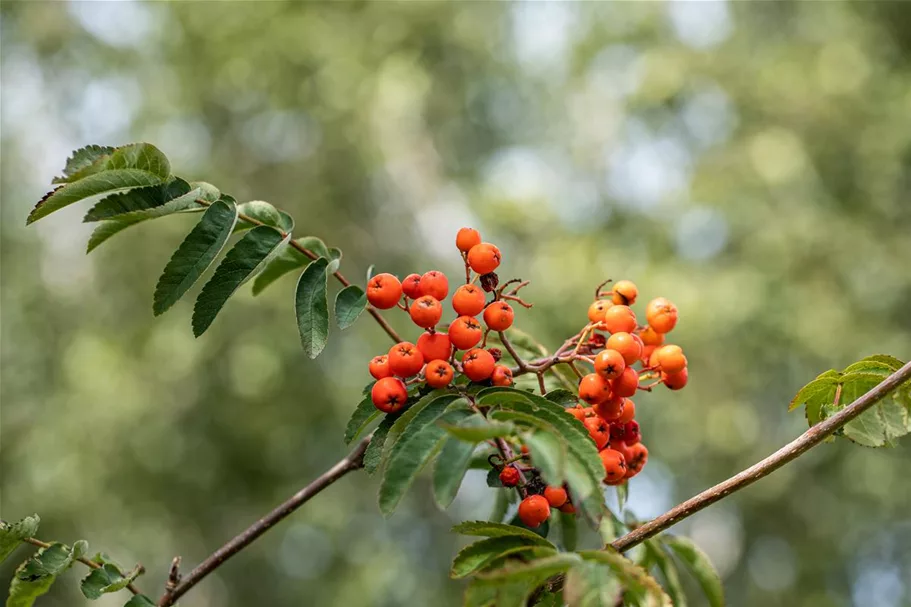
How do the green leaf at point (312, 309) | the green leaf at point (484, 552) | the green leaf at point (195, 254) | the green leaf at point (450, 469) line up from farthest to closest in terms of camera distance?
the green leaf at point (312, 309), the green leaf at point (195, 254), the green leaf at point (484, 552), the green leaf at point (450, 469)

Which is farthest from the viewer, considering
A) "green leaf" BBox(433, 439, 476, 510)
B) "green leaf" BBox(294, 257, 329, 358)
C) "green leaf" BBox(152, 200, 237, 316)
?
"green leaf" BBox(294, 257, 329, 358)

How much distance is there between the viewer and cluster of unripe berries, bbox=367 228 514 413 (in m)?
1.38

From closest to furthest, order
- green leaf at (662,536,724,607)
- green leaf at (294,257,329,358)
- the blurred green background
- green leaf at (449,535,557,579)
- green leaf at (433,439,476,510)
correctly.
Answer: green leaf at (433,439,476,510), green leaf at (449,535,557,579), green leaf at (294,257,329,358), green leaf at (662,536,724,607), the blurred green background

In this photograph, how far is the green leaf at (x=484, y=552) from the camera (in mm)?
Result: 1245

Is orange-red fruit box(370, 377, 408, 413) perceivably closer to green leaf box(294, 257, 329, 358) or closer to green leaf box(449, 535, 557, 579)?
green leaf box(294, 257, 329, 358)

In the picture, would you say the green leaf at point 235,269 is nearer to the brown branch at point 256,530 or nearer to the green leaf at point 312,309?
the green leaf at point 312,309

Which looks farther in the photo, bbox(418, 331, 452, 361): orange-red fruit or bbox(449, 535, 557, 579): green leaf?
bbox(418, 331, 452, 361): orange-red fruit

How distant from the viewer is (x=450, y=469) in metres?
1.11

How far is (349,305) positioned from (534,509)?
50cm

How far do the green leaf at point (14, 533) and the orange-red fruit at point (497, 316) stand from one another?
2.60 feet

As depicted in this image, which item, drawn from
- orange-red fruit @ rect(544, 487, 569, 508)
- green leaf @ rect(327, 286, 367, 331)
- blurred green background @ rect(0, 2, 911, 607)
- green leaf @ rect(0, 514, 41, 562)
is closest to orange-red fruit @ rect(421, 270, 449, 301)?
green leaf @ rect(327, 286, 367, 331)

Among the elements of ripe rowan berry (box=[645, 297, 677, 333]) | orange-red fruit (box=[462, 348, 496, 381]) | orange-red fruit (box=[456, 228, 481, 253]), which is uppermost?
orange-red fruit (box=[456, 228, 481, 253])

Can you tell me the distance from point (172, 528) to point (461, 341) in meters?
12.1

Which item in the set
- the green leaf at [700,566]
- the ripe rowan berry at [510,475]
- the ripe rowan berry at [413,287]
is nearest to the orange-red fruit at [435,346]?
the ripe rowan berry at [413,287]
